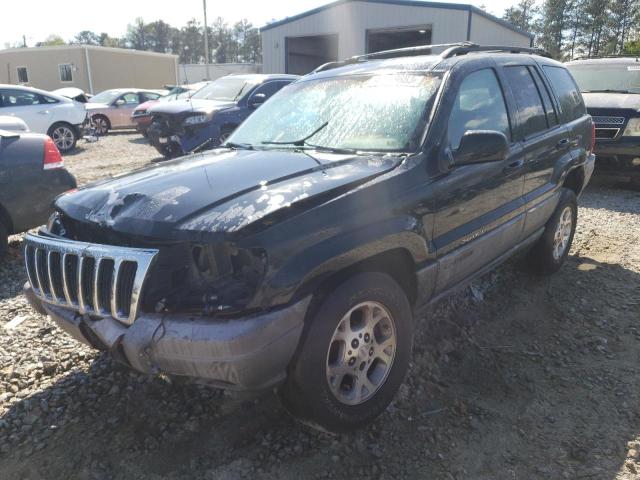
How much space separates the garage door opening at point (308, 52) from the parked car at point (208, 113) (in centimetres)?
1497

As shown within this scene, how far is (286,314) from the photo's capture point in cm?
218

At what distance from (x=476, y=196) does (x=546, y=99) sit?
5.32 ft

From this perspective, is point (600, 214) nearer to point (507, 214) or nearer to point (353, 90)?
point (507, 214)

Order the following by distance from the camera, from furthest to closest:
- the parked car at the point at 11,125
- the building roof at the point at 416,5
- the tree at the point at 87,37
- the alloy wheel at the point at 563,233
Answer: the tree at the point at 87,37
the building roof at the point at 416,5
the parked car at the point at 11,125
the alloy wheel at the point at 563,233

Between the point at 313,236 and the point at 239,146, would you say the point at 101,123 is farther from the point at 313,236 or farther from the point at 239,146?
the point at 313,236

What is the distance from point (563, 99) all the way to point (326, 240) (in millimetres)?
3369

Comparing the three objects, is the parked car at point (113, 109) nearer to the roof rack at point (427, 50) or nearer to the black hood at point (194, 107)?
the black hood at point (194, 107)

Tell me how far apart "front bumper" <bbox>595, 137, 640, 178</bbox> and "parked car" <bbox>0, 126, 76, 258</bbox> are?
7640 millimetres

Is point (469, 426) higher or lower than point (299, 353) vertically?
lower

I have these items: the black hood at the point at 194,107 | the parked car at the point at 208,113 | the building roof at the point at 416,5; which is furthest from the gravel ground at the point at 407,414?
the building roof at the point at 416,5

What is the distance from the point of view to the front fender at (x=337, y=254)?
2.17m

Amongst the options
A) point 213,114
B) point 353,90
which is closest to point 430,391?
point 353,90

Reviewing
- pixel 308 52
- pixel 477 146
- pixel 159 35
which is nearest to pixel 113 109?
pixel 308 52

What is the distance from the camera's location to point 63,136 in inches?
522
